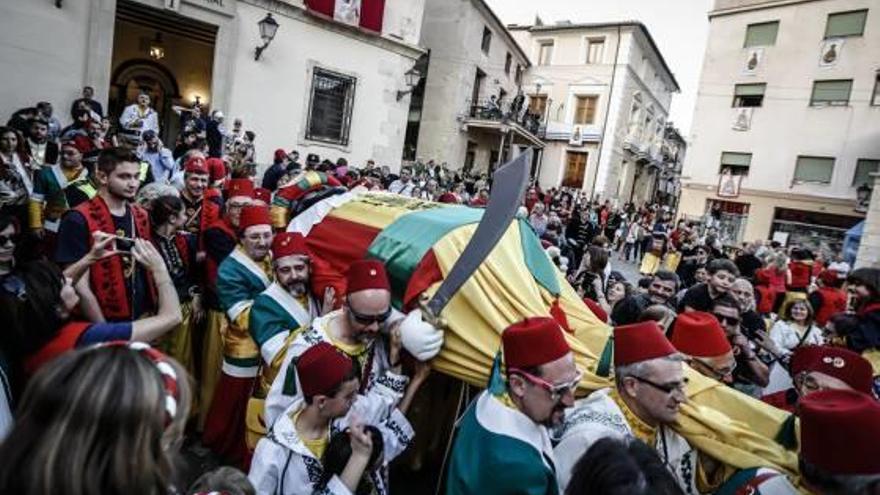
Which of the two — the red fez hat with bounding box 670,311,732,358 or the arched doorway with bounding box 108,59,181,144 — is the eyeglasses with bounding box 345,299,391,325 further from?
the arched doorway with bounding box 108,59,181,144

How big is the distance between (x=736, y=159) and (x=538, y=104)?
12.4m

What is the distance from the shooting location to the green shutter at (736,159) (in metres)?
23.5

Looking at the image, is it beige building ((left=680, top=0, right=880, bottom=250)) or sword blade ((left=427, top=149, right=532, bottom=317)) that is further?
beige building ((left=680, top=0, right=880, bottom=250))

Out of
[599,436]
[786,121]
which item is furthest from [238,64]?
[786,121]

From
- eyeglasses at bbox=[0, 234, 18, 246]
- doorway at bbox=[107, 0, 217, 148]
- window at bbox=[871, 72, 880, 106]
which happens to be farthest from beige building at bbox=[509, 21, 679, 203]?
eyeglasses at bbox=[0, 234, 18, 246]

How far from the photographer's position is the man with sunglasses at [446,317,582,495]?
5.83 ft

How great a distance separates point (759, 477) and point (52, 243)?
501 centimetres

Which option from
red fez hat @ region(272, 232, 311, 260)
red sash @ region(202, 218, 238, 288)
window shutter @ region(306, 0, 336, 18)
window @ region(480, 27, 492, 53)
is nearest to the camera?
red fez hat @ region(272, 232, 311, 260)

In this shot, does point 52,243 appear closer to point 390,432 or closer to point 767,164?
point 390,432

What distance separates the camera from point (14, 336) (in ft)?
5.90

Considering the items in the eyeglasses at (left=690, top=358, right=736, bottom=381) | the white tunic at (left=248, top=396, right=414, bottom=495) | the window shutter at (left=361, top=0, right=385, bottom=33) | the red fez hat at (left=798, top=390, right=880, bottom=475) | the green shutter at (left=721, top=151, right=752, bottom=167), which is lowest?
the white tunic at (left=248, top=396, right=414, bottom=495)

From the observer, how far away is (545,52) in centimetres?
3222

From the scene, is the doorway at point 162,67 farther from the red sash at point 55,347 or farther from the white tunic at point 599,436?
the white tunic at point 599,436

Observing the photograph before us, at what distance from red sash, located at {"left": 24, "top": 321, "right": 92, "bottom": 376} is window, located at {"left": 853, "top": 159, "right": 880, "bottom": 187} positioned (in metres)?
26.0
